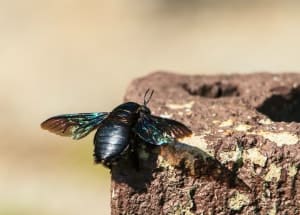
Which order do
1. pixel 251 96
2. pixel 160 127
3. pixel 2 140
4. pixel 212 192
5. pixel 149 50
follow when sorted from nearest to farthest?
pixel 212 192
pixel 160 127
pixel 251 96
pixel 2 140
pixel 149 50

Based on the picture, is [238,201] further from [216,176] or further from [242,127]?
[242,127]

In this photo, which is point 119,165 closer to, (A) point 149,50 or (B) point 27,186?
(B) point 27,186

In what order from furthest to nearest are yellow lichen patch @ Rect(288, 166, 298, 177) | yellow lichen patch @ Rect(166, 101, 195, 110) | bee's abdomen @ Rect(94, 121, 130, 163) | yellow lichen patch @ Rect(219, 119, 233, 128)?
1. yellow lichen patch @ Rect(166, 101, 195, 110)
2. yellow lichen patch @ Rect(219, 119, 233, 128)
3. bee's abdomen @ Rect(94, 121, 130, 163)
4. yellow lichen patch @ Rect(288, 166, 298, 177)

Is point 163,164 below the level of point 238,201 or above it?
above

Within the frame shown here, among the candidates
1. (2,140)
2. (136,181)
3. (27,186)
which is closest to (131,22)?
(2,140)

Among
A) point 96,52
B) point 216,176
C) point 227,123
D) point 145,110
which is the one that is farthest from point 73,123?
point 96,52

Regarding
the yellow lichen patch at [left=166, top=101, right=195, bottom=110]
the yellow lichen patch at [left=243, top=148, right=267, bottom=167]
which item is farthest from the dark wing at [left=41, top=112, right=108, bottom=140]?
the yellow lichen patch at [left=243, top=148, right=267, bottom=167]

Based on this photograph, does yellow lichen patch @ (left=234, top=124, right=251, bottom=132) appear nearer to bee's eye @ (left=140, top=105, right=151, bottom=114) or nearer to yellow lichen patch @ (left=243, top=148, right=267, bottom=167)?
yellow lichen patch @ (left=243, top=148, right=267, bottom=167)
